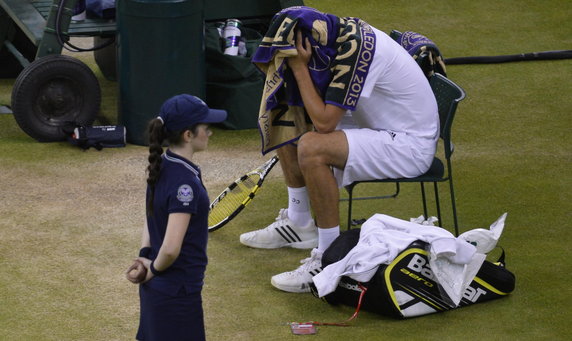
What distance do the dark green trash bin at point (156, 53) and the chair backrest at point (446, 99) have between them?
203cm

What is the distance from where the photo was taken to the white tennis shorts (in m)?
5.06

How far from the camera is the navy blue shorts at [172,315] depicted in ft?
11.8

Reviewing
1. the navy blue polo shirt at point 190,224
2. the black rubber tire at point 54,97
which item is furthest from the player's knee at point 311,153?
the black rubber tire at point 54,97

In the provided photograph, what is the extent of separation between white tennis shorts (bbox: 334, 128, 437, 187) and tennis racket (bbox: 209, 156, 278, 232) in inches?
28.7

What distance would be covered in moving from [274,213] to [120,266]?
1152 millimetres

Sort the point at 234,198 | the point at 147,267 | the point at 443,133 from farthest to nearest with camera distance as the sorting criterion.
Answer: the point at 234,198, the point at 443,133, the point at 147,267

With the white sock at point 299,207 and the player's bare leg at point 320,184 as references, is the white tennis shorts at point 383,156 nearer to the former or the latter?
the player's bare leg at point 320,184

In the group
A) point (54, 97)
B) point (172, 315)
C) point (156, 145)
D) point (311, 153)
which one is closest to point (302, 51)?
point (311, 153)

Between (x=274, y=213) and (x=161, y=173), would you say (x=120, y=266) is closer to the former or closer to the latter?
(x=274, y=213)

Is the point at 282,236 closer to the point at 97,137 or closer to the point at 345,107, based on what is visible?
the point at 345,107

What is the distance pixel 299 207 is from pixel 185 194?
2121mm

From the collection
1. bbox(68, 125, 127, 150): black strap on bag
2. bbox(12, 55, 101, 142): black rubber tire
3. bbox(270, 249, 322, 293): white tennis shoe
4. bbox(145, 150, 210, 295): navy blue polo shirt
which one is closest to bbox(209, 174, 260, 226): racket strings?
bbox(270, 249, 322, 293): white tennis shoe

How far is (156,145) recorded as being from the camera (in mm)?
3598

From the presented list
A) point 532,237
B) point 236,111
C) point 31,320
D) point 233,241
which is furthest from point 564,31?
point 31,320
